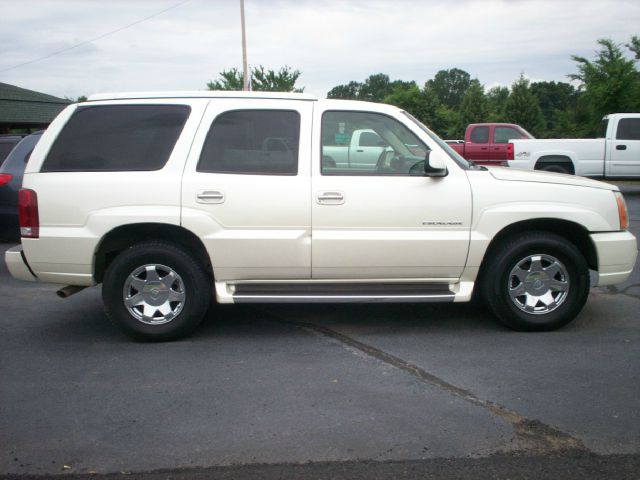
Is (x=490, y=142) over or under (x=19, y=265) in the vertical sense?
over

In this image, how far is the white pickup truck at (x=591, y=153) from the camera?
650 inches

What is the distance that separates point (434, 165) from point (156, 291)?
7.92 feet

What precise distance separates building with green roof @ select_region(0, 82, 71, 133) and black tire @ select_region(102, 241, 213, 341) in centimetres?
2876

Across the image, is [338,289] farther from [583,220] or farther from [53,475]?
[53,475]

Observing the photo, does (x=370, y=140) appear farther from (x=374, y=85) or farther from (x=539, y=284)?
(x=374, y=85)

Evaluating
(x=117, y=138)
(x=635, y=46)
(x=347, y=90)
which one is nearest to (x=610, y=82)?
(x=635, y=46)

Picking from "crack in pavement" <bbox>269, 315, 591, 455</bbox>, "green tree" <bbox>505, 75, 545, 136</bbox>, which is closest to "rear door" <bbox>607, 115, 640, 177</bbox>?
"crack in pavement" <bbox>269, 315, 591, 455</bbox>

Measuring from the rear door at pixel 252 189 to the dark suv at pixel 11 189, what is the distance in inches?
184

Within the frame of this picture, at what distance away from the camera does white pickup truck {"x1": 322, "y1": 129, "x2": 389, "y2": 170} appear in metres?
5.54

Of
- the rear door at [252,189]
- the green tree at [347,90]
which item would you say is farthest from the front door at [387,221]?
the green tree at [347,90]

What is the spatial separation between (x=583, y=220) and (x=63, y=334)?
175 inches

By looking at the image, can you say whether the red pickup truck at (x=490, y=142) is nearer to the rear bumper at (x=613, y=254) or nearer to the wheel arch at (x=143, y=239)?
the rear bumper at (x=613, y=254)

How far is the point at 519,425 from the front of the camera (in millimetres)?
3918

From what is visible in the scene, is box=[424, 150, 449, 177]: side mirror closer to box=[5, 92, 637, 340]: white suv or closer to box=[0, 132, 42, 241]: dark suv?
box=[5, 92, 637, 340]: white suv
